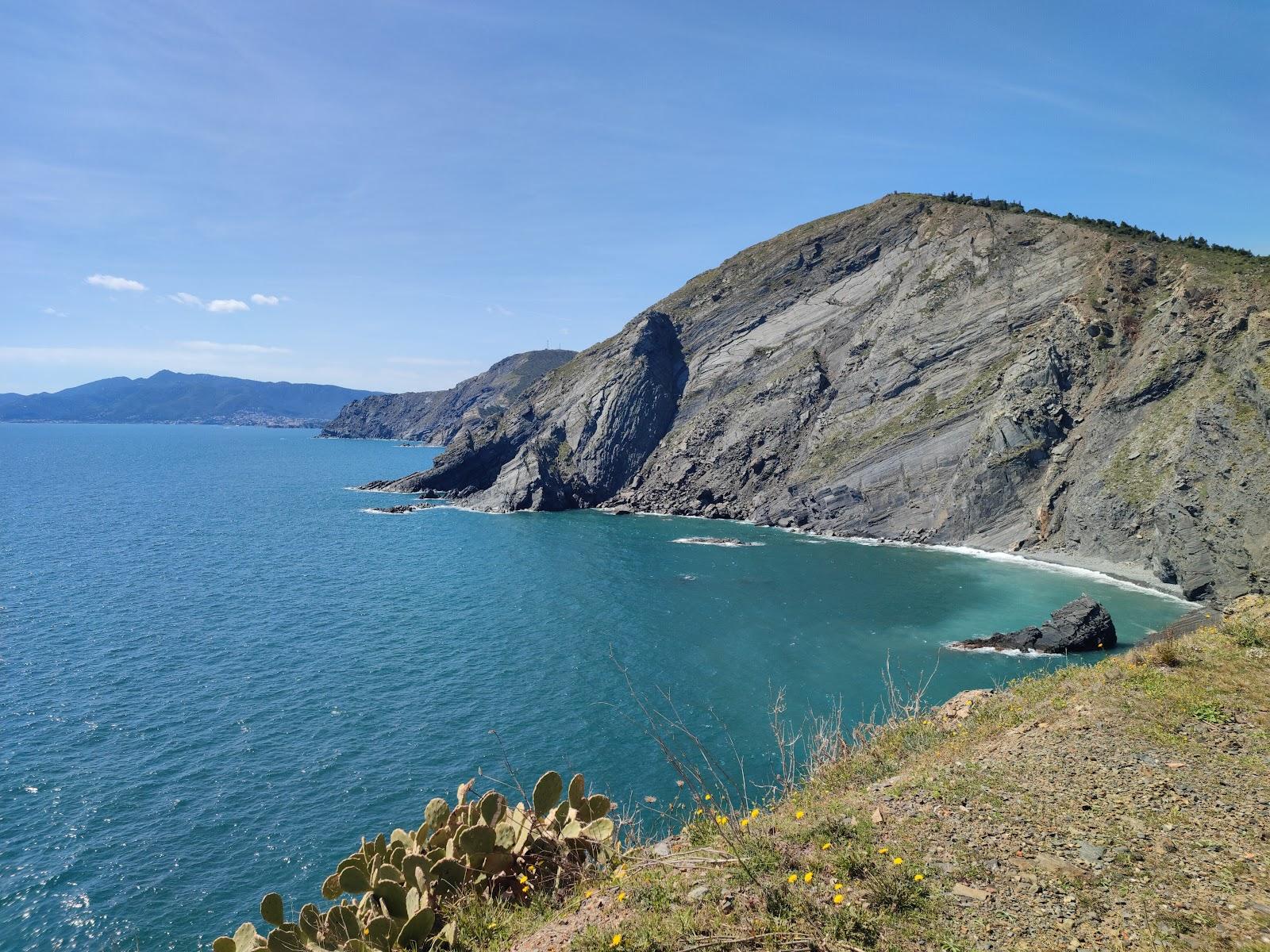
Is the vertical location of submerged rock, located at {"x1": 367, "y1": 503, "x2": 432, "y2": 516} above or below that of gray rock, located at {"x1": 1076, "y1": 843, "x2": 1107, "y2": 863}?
below

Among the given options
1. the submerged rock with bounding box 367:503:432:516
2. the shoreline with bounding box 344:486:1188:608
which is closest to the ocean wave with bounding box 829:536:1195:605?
the shoreline with bounding box 344:486:1188:608

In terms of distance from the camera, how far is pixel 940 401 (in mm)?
75688

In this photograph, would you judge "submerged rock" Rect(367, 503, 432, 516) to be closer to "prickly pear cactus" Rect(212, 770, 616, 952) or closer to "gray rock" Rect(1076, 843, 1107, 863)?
"prickly pear cactus" Rect(212, 770, 616, 952)

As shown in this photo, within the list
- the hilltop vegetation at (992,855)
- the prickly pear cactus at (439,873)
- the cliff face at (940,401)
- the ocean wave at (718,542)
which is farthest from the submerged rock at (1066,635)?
the prickly pear cactus at (439,873)

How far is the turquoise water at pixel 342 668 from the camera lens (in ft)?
67.5

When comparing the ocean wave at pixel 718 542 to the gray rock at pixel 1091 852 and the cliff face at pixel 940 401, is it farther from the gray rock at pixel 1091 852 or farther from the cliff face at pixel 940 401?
the gray rock at pixel 1091 852

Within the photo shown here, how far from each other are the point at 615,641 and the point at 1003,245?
250ft

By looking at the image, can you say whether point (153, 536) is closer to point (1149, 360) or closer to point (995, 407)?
point (995, 407)

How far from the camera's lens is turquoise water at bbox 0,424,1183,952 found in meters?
20.6

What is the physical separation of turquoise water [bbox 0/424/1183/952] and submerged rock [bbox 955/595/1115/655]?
2574 millimetres

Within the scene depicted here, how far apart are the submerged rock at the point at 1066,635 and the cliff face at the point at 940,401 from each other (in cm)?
1365

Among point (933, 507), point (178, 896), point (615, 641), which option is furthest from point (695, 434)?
point (178, 896)

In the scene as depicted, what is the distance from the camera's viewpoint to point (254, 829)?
21562 millimetres

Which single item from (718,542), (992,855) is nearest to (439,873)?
(992,855)
